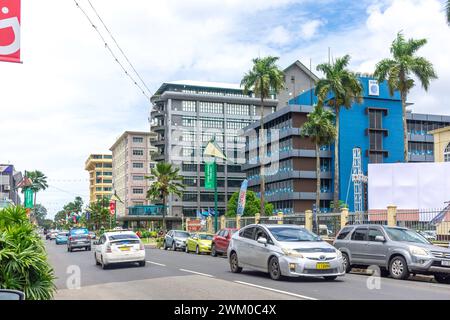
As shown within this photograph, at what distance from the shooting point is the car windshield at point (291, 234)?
16.1 meters

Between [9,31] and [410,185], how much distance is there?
31.9 meters

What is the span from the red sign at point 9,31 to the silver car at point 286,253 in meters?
8.21

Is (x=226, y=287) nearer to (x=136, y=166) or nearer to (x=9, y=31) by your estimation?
(x=9, y=31)

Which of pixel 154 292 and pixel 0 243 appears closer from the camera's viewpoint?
pixel 0 243

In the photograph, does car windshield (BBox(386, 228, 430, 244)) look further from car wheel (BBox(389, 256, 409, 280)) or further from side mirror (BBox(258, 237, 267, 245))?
side mirror (BBox(258, 237, 267, 245))

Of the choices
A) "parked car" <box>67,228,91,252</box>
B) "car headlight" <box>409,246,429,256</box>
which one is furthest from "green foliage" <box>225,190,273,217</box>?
"car headlight" <box>409,246,429,256</box>

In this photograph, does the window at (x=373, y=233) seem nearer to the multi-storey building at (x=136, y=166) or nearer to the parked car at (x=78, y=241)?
the parked car at (x=78, y=241)

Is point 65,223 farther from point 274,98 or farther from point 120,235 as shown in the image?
point 120,235

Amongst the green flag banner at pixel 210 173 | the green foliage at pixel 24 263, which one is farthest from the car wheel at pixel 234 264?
the green flag banner at pixel 210 173

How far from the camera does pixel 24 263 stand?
35.1 ft

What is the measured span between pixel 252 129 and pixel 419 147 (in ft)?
87.6

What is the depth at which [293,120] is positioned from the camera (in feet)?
271
